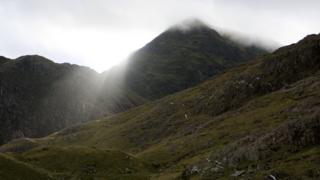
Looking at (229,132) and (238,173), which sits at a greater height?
(229,132)

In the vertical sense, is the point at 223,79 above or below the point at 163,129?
above

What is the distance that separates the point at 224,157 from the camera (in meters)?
84.1

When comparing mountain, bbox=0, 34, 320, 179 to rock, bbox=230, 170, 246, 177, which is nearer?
rock, bbox=230, 170, 246, 177

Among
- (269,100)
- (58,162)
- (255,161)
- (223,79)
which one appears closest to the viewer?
(255,161)

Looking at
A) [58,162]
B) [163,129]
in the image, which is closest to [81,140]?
[163,129]

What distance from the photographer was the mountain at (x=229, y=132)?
7456 cm

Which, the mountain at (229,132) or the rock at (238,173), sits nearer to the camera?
the rock at (238,173)

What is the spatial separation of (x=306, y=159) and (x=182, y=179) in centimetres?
2363

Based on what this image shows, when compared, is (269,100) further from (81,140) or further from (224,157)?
(81,140)

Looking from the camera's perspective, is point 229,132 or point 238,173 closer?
point 238,173

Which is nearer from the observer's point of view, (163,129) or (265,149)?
(265,149)

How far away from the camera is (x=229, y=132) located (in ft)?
378

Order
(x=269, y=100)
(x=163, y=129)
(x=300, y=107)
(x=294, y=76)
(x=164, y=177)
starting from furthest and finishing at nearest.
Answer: (x=163, y=129) < (x=294, y=76) < (x=269, y=100) < (x=300, y=107) < (x=164, y=177)

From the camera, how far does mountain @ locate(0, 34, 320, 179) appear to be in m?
74.6
